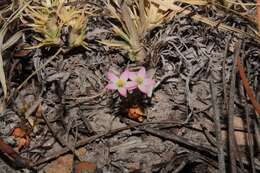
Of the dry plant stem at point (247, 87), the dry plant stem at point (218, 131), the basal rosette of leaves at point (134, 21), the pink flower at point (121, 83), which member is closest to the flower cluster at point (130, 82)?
the pink flower at point (121, 83)

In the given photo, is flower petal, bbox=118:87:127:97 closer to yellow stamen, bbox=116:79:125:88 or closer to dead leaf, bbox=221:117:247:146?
yellow stamen, bbox=116:79:125:88

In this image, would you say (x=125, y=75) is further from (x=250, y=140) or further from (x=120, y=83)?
(x=250, y=140)

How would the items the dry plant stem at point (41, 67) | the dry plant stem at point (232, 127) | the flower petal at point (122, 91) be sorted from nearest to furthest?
the dry plant stem at point (232, 127)
the flower petal at point (122, 91)
the dry plant stem at point (41, 67)

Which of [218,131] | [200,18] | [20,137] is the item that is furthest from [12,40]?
[218,131]

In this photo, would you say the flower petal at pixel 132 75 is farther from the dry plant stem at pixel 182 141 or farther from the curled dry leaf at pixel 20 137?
the curled dry leaf at pixel 20 137

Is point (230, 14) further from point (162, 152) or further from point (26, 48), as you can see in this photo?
point (26, 48)

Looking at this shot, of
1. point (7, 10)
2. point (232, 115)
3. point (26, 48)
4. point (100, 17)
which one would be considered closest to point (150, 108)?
point (232, 115)
